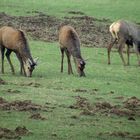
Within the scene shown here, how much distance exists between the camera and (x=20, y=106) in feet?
50.4

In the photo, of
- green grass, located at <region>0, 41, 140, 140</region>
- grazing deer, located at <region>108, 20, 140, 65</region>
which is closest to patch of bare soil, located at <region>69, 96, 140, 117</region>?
green grass, located at <region>0, 41, 140, 140</region>

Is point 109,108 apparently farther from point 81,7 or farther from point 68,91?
point 81,7

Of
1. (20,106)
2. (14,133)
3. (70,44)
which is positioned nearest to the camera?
(14,133)

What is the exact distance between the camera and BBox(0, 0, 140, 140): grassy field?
13.3m

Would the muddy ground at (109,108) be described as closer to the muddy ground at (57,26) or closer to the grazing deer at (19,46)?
the grazing deer at (19,46)

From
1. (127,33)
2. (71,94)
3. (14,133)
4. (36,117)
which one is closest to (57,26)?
(127,33)

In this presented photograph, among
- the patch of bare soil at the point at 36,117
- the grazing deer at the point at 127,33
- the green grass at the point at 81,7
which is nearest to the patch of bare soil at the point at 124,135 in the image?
the patch of bare soil at the point at 36,117

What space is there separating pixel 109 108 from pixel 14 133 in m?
3.83

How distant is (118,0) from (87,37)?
14.8 meters

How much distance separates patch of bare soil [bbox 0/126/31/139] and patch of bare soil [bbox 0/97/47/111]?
6.60 feet

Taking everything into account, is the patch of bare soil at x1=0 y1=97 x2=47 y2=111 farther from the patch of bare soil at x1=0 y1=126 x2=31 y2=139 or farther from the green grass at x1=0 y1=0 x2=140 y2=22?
the green grass at x1=0 y1=0 x2=140 y2=22

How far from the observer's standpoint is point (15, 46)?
73.6ft

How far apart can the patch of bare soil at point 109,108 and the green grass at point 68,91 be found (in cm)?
24

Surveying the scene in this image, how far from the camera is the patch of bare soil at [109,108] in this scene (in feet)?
50.0
